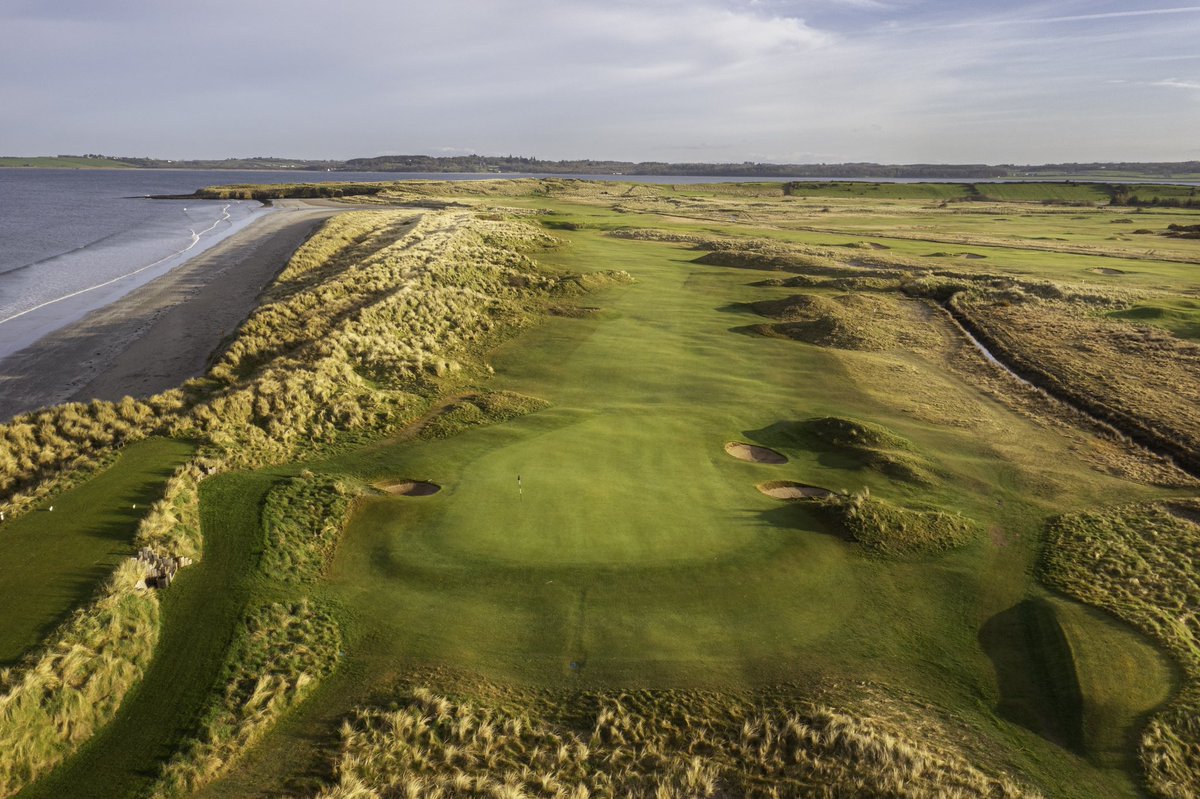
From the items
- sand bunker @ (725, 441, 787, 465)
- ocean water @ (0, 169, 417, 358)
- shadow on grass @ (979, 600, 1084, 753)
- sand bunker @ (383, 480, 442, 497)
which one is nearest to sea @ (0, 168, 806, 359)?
ocean water @ (0, 169, 417, 358)

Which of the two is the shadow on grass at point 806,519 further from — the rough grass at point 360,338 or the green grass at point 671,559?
the rough grass at point 360,338

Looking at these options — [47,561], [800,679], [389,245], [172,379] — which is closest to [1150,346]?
[800,679]

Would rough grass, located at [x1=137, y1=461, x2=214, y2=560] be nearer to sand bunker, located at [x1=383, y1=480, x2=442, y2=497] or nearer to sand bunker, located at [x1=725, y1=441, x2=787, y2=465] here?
sand bunker, located at [x1=383, y1=480, x2=442, y2=497]

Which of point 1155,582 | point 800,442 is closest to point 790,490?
point 800,442

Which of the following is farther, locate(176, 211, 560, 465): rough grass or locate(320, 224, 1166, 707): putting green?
locate(176, 211, 560, 465): rough grass

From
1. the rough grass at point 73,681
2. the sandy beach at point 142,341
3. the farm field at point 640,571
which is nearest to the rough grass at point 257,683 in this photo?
the farm field at point 640,571

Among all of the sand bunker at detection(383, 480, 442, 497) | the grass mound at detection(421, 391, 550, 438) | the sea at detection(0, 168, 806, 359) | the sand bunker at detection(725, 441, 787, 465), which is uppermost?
the sea at detection(0, 168, 806, 359)
